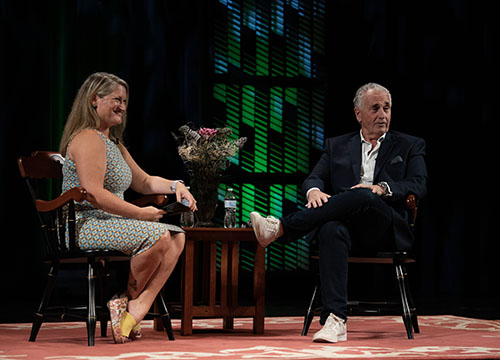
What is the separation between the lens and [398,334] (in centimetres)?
362

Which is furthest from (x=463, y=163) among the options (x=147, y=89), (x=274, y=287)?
(x=147, y=89)

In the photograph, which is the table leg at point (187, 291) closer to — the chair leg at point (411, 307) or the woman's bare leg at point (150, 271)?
the woman's bare leg at point (150, 271)

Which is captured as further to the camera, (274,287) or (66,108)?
(274,287)

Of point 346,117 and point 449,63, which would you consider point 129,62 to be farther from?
point 449,63

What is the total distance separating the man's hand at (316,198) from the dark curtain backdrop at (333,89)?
7.93 ft

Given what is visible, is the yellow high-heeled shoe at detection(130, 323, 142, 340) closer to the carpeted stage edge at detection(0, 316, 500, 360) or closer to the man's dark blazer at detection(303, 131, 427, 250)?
the carpeted stage edge at detection(0, 316, 500, 360)

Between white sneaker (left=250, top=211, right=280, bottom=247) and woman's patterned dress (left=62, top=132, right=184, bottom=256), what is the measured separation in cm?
34

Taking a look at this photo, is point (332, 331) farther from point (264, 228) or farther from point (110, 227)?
point (110, 227)

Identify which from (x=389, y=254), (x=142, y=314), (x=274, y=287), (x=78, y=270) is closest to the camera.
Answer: (x=142, y=314)

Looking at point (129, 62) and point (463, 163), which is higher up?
point (129, 62)

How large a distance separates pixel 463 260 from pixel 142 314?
4.02 meters

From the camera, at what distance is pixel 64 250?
128 inches

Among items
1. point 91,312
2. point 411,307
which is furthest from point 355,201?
point 91,312

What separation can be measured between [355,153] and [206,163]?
0.78 metres
